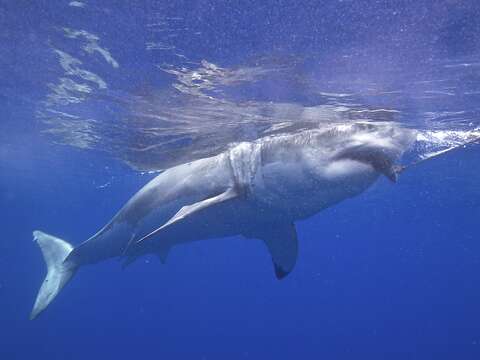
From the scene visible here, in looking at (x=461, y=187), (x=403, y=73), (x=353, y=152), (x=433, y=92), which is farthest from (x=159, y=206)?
(x=461, y=187)

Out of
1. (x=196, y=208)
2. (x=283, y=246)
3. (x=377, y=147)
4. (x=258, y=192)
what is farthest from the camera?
(x=283, y=246)

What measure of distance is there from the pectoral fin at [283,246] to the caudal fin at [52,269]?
5.28m

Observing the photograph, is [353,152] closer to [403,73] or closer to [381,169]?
[381,169]

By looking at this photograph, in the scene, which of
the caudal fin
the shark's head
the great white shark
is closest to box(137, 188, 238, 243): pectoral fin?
the great white shark

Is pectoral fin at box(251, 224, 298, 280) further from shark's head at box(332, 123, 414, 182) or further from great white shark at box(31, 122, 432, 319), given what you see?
shark's head at box(332, 123, 414, 182)

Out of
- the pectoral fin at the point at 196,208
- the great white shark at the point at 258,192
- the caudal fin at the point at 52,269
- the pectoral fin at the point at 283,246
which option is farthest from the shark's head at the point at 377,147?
the caudal fin at the point at 52,269

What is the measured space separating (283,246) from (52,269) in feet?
21.5

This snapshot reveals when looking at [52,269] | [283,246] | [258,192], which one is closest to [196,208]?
[258,192]

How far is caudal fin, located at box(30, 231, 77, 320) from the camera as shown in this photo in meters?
9.33

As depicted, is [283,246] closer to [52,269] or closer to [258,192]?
[258,192]

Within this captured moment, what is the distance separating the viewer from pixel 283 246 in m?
8.06

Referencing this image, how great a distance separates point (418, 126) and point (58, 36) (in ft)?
34.1

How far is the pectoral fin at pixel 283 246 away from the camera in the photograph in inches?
308

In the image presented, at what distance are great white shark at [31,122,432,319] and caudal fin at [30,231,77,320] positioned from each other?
0.04 metres
